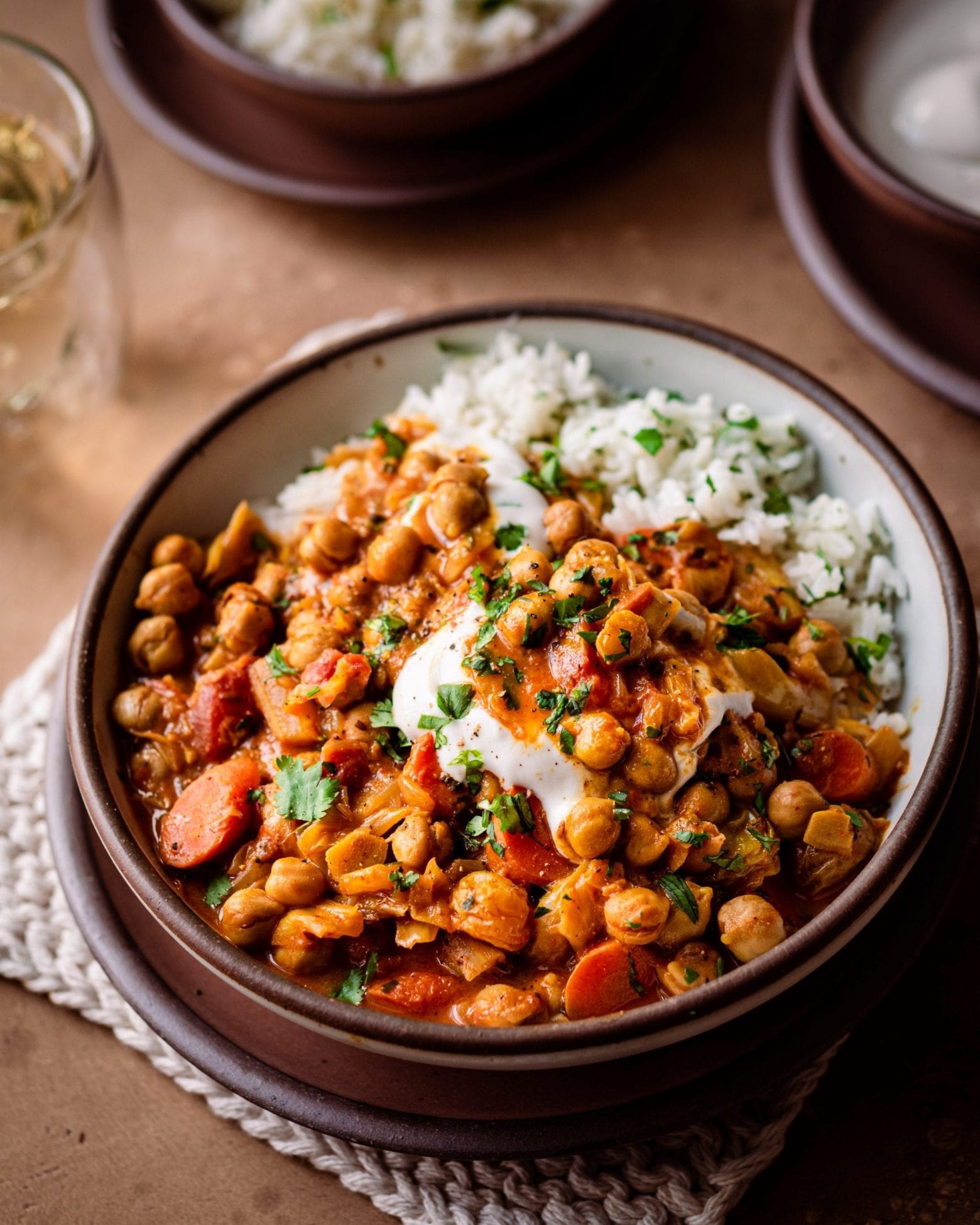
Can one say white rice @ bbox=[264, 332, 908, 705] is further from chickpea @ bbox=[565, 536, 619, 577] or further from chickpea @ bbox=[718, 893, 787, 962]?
chickpea @ bbox=[718, 893, 787, 962]

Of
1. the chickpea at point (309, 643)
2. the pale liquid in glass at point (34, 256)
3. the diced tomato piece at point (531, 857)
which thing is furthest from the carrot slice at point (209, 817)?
the pale liquid in glass at point (34, 256)

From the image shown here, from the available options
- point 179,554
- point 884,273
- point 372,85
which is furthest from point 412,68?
point 179,554

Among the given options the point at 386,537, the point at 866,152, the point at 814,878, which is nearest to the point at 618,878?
the point at 814,878

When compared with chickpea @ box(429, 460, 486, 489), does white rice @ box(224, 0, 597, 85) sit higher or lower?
higher

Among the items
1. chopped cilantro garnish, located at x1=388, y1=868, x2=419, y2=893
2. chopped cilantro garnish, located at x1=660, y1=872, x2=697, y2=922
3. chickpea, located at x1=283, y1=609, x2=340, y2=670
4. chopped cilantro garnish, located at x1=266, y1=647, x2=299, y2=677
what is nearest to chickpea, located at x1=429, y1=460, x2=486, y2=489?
chickpea, located at x1=283, y1=609, x2=340, y2=670

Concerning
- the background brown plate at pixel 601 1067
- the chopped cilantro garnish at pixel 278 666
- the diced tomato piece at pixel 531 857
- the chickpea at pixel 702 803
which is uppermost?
the chopped cilantro garnish at pixel 278 666

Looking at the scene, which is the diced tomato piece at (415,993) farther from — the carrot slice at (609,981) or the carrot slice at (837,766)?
the carrot slice at (837,766)

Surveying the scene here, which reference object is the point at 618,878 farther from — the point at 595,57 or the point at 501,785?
the point at 595,57

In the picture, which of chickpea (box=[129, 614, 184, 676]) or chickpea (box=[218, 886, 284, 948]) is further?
chickpea (box=[129, 614, 184, 676])
